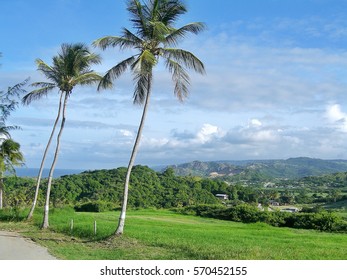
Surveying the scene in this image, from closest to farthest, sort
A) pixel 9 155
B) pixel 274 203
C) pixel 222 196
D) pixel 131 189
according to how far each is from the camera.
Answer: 1. pixel 9 155
2. pixel 131 189
3. pixel 222 196
4. pixel 274 203

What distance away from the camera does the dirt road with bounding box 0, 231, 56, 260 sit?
14848 mm

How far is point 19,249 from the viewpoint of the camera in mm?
17062

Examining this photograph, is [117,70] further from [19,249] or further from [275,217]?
[275,217]

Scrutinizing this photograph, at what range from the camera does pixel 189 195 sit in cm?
7806

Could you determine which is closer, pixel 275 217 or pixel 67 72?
pixel 67 72

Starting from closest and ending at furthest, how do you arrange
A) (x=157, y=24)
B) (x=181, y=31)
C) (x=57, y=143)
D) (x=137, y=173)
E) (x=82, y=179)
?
(x=157, y=24) < (x=181, y=31) < (x=57, y=143) < (x=82, y=179) < (x=137, y=173)

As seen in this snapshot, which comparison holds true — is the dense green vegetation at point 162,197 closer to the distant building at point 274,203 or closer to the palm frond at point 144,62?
the distant building at point 274,203

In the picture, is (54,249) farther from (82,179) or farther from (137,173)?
(137,173)

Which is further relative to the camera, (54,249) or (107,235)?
(107,235)

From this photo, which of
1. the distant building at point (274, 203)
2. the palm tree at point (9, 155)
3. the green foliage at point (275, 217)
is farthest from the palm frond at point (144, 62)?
the distant building at point (274, 203)

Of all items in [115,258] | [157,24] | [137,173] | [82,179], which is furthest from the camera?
[137,173]

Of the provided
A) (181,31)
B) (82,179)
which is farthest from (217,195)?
(181,31)

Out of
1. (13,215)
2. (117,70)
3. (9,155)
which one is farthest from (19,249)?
(9,155)

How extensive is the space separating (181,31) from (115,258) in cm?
1052
